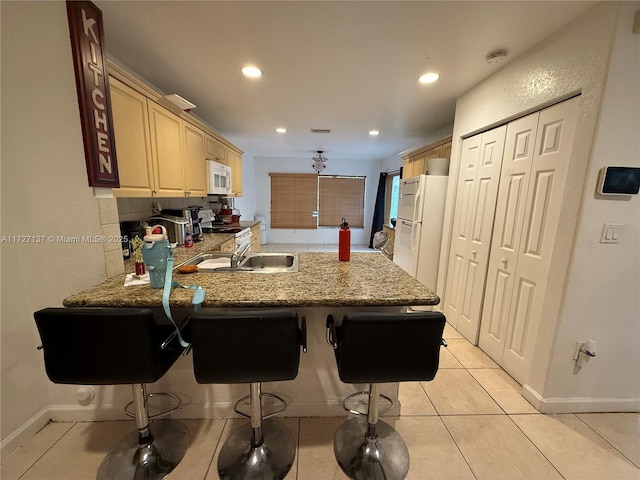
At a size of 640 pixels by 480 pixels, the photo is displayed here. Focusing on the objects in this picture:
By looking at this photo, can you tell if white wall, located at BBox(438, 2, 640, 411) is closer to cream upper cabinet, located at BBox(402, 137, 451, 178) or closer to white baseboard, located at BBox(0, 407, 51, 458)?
cream upper cabinet, located at BBox(402, 137, 451, 178)

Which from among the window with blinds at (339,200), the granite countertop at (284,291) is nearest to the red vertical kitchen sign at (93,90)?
the granite countertop at (284,291)

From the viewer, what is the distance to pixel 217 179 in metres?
3.35

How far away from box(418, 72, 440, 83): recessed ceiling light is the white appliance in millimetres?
1016

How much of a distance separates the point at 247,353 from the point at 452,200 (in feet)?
8.63

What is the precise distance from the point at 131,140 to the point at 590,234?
2964mm

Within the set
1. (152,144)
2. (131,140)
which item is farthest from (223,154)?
(131,140)

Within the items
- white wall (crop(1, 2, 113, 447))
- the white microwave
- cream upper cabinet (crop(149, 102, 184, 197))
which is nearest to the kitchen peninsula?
white wall (crop(1, 2, 113, 447))

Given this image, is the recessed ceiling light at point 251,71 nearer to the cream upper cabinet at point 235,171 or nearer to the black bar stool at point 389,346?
the cream upper cabinet at point 235,171

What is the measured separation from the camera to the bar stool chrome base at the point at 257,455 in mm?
1312

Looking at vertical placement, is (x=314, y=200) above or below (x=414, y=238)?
above

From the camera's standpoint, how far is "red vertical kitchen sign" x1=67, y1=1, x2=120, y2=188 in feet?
4.33

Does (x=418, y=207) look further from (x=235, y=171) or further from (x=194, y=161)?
(x=235, y=171)

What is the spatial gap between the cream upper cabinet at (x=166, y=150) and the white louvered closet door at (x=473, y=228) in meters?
2.81

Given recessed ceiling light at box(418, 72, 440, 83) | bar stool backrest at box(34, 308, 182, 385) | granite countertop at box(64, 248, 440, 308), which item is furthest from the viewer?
recessed ceiling light at box(418, 72, 440, 83)
